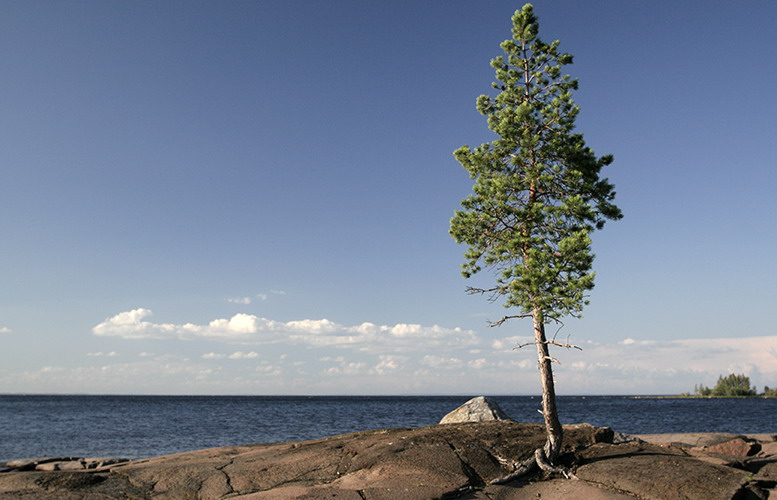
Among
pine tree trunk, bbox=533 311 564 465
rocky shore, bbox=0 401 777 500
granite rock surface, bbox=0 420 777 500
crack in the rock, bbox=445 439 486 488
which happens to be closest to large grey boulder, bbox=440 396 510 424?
rocky shore, bbox=0 401 777 500

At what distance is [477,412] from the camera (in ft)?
78.5

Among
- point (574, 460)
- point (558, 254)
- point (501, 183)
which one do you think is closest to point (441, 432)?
point (574, 460)

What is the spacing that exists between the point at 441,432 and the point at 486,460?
7.88 feet

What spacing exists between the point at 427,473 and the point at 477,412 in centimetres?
1023

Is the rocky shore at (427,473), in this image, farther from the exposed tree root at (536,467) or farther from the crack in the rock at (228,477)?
the exposed tree root at (536,467)

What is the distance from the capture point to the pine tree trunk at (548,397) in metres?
15.7

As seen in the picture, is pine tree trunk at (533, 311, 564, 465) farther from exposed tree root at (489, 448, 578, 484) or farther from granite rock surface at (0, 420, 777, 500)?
granite rock surface at (0, 420, 777, 500)

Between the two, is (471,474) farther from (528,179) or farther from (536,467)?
(528,179)

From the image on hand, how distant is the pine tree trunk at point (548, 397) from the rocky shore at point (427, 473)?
71cm

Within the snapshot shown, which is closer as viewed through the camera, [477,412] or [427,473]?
[427,473]

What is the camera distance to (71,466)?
21.2 m

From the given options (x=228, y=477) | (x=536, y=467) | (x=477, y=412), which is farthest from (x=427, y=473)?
(x=477, y=412)

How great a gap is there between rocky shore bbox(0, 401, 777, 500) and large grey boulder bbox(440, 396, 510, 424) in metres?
4.86

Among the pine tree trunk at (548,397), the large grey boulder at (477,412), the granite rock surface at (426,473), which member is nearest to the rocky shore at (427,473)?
the granite rock surface at (426,473)
